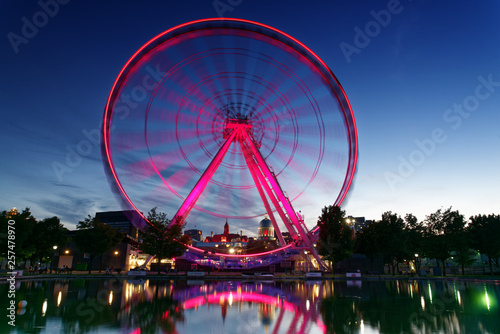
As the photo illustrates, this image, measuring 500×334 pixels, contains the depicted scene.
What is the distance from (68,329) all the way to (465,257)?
180ft

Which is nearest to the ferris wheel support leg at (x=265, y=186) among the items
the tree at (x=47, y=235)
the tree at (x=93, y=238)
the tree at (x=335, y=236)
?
the tree at (x=335, y=236)

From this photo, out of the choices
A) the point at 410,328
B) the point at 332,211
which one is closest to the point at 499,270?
the point at 332,211

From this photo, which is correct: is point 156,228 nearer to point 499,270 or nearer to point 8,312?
point 8,312

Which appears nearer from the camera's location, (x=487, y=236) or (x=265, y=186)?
(x=265, y=186)

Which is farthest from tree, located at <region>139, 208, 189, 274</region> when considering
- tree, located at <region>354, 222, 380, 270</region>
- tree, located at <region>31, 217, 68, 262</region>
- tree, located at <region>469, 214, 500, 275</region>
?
tree, located at <region>469, 214, 500, 275</region>

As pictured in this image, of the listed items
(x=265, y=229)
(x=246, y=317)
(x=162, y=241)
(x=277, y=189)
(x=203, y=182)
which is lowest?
(x=246, y=317)

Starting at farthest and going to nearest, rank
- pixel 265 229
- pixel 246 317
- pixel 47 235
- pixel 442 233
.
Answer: pixel 265 229, pixel 442 233, pixel 47 235, pixel 246 317

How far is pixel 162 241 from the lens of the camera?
4178cm

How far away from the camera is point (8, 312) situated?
12602 mm

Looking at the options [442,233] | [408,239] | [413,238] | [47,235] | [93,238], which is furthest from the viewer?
[442,233]

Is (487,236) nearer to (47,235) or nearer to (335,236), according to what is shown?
(335,236)

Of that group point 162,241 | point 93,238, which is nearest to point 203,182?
point 162,241

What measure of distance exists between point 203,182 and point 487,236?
4677 cm

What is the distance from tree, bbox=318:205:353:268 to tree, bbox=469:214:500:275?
72.9 feet
